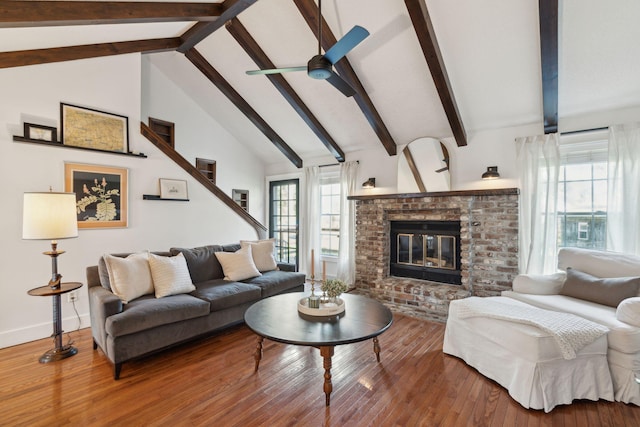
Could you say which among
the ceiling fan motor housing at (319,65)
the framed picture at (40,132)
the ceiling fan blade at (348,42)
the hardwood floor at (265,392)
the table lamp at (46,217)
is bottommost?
the hardwood floor at (265,392)

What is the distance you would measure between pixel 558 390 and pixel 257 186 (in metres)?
5.74

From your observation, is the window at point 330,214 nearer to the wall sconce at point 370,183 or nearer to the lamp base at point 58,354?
the wall sconce at point 370,183

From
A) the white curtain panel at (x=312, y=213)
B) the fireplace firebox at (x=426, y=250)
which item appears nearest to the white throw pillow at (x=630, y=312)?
the fireplace firebox at (x=426, y=250)

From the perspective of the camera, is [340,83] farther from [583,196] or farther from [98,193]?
[583,196]

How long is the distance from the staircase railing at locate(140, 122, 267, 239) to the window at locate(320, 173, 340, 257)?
46.9 inches

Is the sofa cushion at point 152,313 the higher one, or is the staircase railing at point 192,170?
the staircase railing at point 192,170

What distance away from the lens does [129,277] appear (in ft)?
9.31

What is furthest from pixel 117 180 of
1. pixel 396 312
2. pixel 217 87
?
pixel 396 312

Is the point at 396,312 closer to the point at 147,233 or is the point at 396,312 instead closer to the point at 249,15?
the point at 147,233

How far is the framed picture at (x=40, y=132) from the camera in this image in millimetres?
3104

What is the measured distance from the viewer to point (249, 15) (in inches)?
143

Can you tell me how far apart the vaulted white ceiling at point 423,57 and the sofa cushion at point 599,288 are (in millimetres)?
1937

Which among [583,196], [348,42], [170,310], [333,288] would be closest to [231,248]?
[170,310]

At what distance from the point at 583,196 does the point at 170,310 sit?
187 inches
